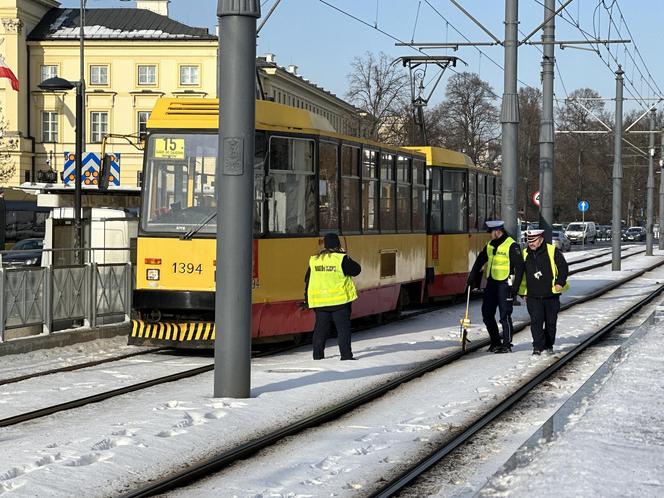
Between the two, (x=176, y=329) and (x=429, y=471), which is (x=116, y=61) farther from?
(x=429, y=471)

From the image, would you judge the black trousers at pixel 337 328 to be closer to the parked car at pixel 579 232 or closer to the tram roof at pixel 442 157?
the tram roof at pixel 442 157

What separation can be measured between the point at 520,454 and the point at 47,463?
10.5 feet

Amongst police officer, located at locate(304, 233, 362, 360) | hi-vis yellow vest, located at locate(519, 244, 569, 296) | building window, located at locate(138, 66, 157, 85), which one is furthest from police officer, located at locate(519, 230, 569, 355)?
building window, located at locate(138, 66, 157, 85)

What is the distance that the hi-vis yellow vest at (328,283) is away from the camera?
14828 mm

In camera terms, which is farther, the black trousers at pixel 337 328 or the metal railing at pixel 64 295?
the metal railing at pixel 64 295

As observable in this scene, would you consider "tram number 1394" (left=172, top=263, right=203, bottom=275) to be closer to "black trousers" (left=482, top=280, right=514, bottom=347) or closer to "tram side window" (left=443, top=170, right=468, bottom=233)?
"black trousers" (left=482, top=280, right=514, bottom=347)

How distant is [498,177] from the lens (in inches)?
1236

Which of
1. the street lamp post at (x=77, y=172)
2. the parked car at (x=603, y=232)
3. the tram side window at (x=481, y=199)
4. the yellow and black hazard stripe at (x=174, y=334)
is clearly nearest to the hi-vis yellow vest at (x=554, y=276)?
the yellow and black hazard stripe at (x=174, y=334)

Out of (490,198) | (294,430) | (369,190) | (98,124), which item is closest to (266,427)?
(294,430)

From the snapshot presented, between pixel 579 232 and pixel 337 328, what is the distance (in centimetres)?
7489

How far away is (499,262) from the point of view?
16344 millimetres

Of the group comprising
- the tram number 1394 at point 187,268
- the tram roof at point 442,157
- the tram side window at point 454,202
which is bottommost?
the tram number 1394 at point 187,268

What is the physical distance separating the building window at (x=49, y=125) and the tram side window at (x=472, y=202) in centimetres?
6208

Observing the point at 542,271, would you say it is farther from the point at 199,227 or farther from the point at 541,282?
the point at 199,227
